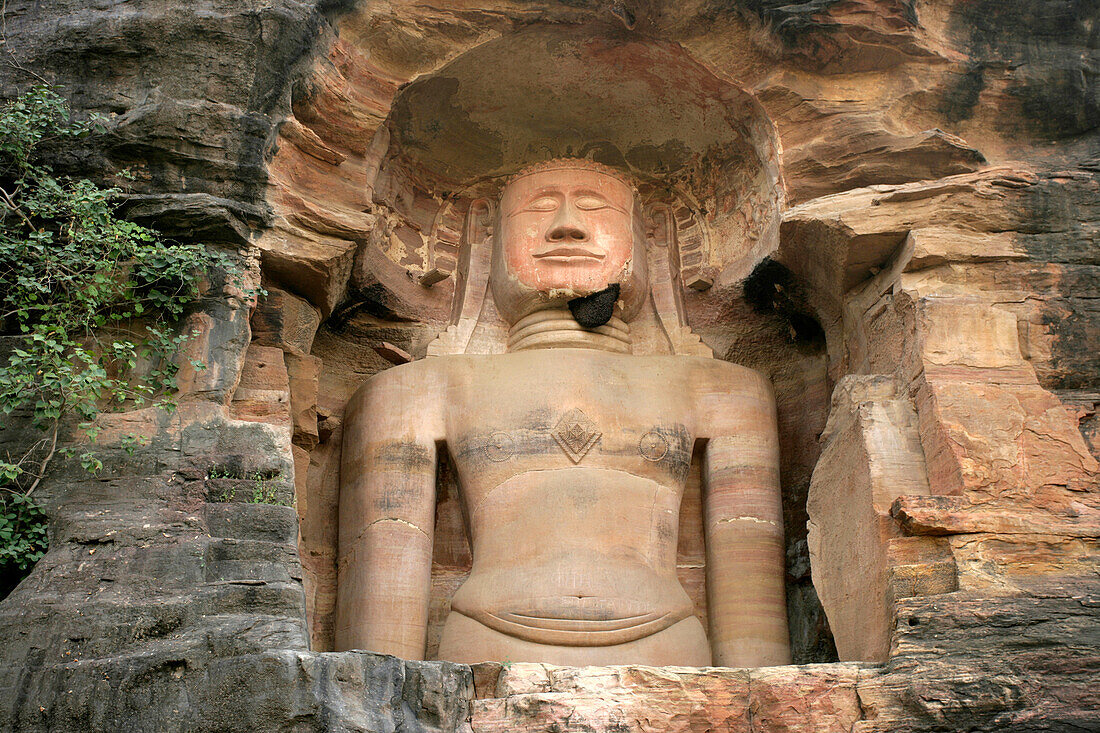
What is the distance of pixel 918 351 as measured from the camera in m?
6.90

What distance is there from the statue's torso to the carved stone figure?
0.04 feet

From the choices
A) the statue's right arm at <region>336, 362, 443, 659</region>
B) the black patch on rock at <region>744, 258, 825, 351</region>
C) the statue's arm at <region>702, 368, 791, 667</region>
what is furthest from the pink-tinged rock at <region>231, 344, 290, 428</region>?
the black patch on rock at <region>744, 258, 825, 351</region>

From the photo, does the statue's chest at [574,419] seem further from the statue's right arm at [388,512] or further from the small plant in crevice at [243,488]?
the small plant in crevice at [243,488]

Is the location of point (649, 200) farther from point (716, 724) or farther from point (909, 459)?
point (716, 724)

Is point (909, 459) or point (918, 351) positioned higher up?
point (918, 351)

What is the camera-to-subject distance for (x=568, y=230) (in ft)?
28.1

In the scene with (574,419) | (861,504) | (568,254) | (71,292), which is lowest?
(861,504)

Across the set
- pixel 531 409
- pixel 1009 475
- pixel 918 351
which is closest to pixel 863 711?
pixel 1009 475

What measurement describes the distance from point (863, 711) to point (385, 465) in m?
3.41

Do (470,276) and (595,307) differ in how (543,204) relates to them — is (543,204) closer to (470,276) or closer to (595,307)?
(470,276)

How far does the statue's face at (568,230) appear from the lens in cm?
849

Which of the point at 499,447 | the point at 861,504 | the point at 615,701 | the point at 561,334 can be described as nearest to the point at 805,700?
the point at 615,701

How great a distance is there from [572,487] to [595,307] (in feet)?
5.16

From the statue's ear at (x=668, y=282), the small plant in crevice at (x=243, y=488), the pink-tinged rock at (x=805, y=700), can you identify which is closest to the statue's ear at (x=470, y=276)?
the statue's ear at (x=668, y=282)
